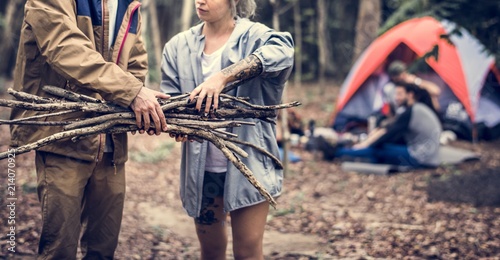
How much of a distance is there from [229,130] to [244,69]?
1.40 feet

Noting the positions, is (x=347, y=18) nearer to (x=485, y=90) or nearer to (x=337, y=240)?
(x=485, y=90)

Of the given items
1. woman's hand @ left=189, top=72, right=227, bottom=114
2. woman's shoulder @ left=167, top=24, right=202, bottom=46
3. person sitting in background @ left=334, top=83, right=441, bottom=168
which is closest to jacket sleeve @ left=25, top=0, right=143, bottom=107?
woman's hand @ left=189, top=72, right=227, bottom=114

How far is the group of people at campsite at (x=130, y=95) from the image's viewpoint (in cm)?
279

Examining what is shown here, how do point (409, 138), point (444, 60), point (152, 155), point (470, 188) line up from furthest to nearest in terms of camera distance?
point (444, 60) < point (409, 138) < point (152, 155) < point (470, 188)

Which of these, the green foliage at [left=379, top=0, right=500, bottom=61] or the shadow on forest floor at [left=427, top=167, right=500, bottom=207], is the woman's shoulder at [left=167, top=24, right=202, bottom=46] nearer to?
the green foliage at [left=379, top=0, right=500, bottom=61]

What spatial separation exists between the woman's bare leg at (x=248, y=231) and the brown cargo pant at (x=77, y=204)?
686 mm

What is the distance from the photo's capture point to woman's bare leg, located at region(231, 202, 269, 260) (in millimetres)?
3113

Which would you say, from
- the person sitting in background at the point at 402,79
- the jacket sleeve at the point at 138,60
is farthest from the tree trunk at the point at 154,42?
the jacket sleeve at the point at 138,60

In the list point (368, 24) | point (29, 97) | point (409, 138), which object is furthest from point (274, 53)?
point (368, 24)

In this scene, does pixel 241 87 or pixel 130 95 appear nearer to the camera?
pixel 130 95

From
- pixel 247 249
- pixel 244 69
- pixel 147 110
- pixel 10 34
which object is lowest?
pixel 247 249

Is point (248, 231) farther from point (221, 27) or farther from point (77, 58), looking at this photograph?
point (77, 58)

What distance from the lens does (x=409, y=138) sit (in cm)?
814

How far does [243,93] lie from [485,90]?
789 cm
